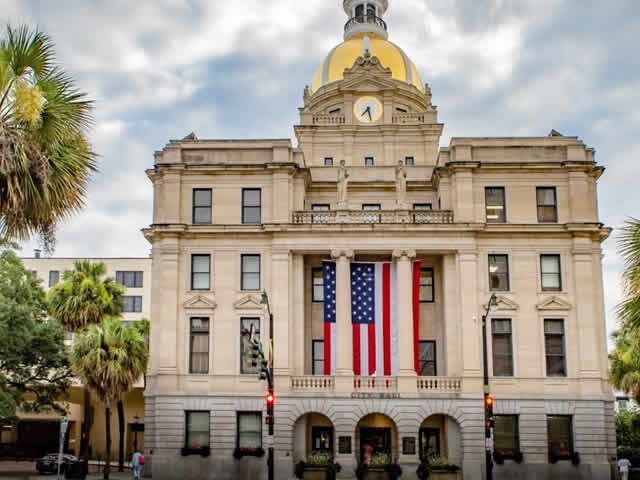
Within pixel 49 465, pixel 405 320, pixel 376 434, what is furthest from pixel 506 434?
pixel 49 465

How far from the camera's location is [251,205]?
151ft

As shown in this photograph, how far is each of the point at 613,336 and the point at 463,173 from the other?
20023 mm

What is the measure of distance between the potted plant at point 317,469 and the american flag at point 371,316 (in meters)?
4.68

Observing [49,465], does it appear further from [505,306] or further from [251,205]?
[505,306]

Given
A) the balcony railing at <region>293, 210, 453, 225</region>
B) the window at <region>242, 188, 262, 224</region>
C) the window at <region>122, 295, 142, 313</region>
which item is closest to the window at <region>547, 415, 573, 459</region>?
the balcony railing at <region>293, 210, 453, 225</region>

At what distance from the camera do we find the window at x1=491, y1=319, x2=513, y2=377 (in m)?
43.5

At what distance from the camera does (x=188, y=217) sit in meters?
45.8

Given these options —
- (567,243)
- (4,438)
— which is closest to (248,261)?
(567,243)

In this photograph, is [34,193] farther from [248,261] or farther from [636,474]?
[636,474]

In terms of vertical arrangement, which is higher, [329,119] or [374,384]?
[329,119]

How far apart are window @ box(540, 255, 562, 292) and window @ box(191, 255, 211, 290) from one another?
18.8 metres

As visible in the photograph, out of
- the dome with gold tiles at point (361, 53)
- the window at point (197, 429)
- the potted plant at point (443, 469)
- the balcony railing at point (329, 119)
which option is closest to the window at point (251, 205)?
the window at point (197, 429)

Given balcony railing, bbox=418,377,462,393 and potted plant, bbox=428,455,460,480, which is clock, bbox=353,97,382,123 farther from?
potted plant, bbox=428,455,460,480

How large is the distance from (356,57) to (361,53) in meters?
0.70
